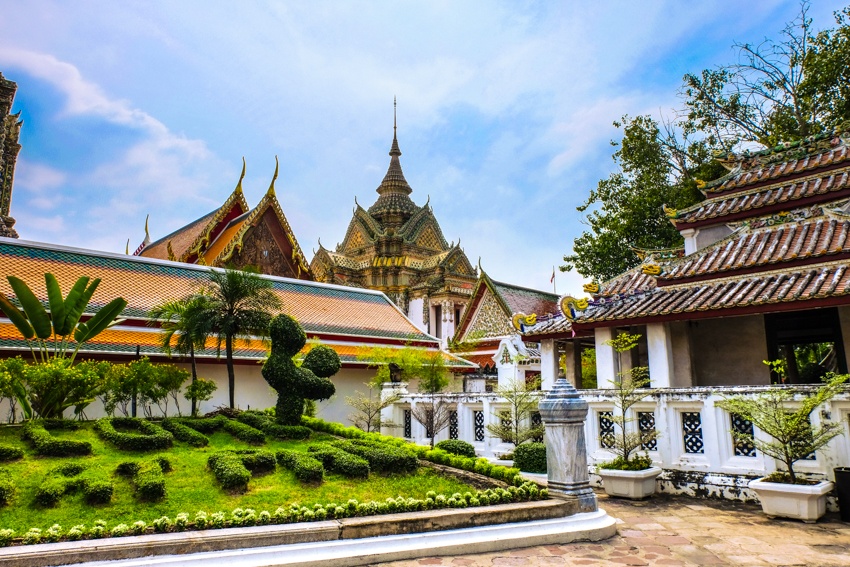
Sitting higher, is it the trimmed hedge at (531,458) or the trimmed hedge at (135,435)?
the trimmed hedge at (135,435)

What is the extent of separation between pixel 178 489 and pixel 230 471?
1.98 feet

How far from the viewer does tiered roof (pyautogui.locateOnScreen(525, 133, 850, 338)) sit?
10109mm

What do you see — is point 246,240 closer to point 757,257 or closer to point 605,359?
point 605,359

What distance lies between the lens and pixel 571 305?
1259cm

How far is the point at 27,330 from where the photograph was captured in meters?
11.1

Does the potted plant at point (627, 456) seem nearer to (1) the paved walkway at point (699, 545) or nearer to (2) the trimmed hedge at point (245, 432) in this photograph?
(1) the paved walkway at point (699, 545)

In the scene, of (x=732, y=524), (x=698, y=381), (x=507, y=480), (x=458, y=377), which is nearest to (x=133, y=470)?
(x=507, y=480)

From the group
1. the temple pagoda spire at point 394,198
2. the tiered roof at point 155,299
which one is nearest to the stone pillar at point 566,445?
the tiered roof at point 155,299

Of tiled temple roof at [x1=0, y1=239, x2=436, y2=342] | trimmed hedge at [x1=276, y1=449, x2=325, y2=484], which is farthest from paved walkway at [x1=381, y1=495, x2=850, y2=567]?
tiled temple roof at [x1=0, y1=239, x2=436, y2=342]

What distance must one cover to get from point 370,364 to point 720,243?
37.4ft

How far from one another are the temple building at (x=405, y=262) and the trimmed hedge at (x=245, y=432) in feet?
100.0

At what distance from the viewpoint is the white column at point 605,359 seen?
1235cm

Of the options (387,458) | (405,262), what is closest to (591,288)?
(387,458)

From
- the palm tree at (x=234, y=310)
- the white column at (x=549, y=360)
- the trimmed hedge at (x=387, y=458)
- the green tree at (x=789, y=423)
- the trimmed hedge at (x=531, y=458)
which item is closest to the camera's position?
the green tree at (x=789, y=423)
